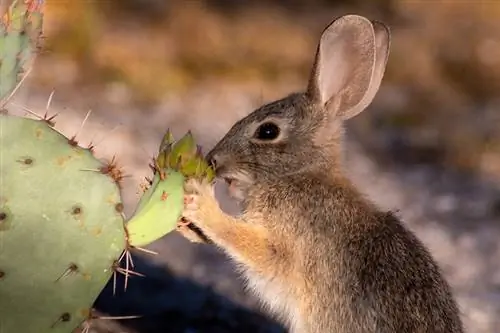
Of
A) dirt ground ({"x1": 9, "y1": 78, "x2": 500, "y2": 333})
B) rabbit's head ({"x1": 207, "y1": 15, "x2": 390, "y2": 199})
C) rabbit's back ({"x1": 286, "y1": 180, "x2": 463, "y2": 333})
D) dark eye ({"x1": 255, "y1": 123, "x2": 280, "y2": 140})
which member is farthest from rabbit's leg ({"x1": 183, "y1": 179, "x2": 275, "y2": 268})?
dirt ground ({"x1": 9, "y1": 78, "x2": 500, "y2": 333})

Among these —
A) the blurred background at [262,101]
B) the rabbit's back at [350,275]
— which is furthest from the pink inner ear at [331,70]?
the blurred background at [262,101]

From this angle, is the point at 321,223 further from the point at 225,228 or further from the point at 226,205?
the point at 226,205

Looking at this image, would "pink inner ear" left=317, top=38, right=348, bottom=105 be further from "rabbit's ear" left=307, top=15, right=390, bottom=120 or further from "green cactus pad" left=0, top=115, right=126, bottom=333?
"green cactus pad" left=0, top=115, right=126, bottom=333

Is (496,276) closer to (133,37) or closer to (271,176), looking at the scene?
(271,176)

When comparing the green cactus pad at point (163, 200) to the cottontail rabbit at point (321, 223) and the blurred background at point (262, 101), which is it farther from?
the blurred background at point (262, 101)

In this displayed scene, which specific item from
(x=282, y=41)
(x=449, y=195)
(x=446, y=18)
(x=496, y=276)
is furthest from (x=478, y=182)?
(x=446, y=18)

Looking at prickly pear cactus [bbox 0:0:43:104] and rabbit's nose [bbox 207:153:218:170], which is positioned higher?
rabbit's nose [bbox 207:153:218:170]
